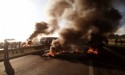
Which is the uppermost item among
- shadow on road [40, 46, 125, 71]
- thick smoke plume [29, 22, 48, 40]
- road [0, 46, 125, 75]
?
thick smoke plume [29, 22, 48, 40]

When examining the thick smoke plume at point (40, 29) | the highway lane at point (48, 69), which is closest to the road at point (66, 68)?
the highway lane at point (48, 69)

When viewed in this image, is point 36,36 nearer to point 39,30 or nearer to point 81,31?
A: point 39,30

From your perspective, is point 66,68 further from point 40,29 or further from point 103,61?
point 40,29

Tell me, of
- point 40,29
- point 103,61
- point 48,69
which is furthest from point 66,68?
point 40,29

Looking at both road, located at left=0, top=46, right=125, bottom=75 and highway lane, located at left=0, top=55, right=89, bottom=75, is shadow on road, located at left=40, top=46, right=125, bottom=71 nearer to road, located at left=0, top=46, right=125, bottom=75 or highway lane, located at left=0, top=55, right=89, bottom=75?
road, located at left=0, top=46, right=125, bottom=75

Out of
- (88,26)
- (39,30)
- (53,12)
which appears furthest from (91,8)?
(39,30)

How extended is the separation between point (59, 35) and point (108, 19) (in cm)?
805

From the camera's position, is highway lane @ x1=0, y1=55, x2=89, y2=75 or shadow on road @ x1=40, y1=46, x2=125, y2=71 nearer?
highway lane @ x1=0, y1=55, x2=89, y2=75

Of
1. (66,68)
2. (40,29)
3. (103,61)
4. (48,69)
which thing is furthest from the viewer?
(40,29)

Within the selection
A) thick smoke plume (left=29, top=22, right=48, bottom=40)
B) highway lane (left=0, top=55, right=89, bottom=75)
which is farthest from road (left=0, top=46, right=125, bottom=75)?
thick smoke plume (left=29, top=22, right=48, bottom=40)

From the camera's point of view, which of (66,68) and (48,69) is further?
(66,68)

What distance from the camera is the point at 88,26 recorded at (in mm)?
34594

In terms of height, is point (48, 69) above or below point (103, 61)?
above

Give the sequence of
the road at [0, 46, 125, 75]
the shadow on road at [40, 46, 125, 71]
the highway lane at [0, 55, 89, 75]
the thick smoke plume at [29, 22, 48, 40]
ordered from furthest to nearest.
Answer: the thick smoke plume at [29, 22, 48, 40] < the shadow on road at [40, 46, 125, 71] < the road at [0, 46, 125, 75] < the highway lane at [0, 55, 89, 75]
